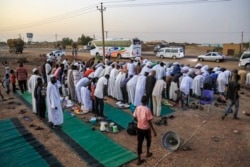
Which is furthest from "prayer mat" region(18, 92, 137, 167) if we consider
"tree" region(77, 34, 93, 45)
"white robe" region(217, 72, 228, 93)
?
"tree" region(77, 34, 93, 45)

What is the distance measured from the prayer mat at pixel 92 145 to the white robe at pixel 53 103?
0.33m

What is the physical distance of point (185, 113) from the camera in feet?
31.3

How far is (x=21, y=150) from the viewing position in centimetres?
632

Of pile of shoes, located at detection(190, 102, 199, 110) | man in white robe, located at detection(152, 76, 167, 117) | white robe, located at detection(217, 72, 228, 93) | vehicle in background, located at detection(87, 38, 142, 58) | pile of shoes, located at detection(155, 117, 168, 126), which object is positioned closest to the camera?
pile of shoes, located at detection(155, 117, 168, 126)

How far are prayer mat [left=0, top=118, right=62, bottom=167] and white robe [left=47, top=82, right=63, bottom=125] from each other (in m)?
0.90

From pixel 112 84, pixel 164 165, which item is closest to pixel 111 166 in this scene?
pixel 164 165

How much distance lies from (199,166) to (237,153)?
4.40 feet

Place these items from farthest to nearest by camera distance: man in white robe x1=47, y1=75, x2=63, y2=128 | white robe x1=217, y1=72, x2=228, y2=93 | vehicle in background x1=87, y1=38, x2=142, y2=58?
vehicle in background x1=87, y1=38, x2=142, y2=58 < white robe x1=217, y1=72, x2=228, y2=93 < man in white robe x1=47, y1=75, x2=63, y2=128

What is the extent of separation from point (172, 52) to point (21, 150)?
2975cm

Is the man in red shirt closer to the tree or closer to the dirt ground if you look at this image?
the dirt ground

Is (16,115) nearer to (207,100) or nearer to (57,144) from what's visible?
(57,144)

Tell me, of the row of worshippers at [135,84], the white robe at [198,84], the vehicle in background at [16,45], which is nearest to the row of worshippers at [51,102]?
the row of worshippers at [135,84]

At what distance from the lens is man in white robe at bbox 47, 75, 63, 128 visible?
7598 mm

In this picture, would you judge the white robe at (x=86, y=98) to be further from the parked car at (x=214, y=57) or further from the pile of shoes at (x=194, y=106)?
the parked car at (x=214, y=57)
